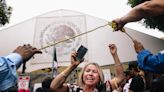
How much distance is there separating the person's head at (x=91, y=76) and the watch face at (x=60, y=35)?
16164 mm

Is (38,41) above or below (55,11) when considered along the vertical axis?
below

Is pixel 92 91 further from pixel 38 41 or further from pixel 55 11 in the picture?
pixel 55 11

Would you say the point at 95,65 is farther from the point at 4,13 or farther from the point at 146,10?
the point at 4,13

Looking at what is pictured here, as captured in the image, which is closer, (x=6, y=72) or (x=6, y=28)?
(x=6, y=72)

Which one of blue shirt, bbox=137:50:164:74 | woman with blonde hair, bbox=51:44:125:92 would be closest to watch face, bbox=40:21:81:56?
woman with blonde hair, bbox=51:44:125:92

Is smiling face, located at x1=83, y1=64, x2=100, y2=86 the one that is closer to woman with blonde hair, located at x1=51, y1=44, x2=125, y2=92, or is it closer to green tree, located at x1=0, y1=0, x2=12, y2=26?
woman with blonde hair, located at x1=51, y1=44, x2=125, y2=92

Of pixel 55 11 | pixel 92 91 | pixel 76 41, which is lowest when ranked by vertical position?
pixel 92 91

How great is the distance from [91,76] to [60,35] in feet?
56.0

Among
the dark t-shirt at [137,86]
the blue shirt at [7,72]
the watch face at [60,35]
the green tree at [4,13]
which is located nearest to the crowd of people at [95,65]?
the blue shirt at [7,72]

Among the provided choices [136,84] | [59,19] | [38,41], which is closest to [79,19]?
[59,19]

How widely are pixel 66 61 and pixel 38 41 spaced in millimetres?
A: 1919

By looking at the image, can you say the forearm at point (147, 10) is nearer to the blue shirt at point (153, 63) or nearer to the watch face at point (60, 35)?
the blue shirt at point (153, 63)

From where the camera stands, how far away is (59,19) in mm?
22594

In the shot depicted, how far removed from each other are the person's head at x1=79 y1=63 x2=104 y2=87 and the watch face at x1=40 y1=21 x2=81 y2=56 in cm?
1616
